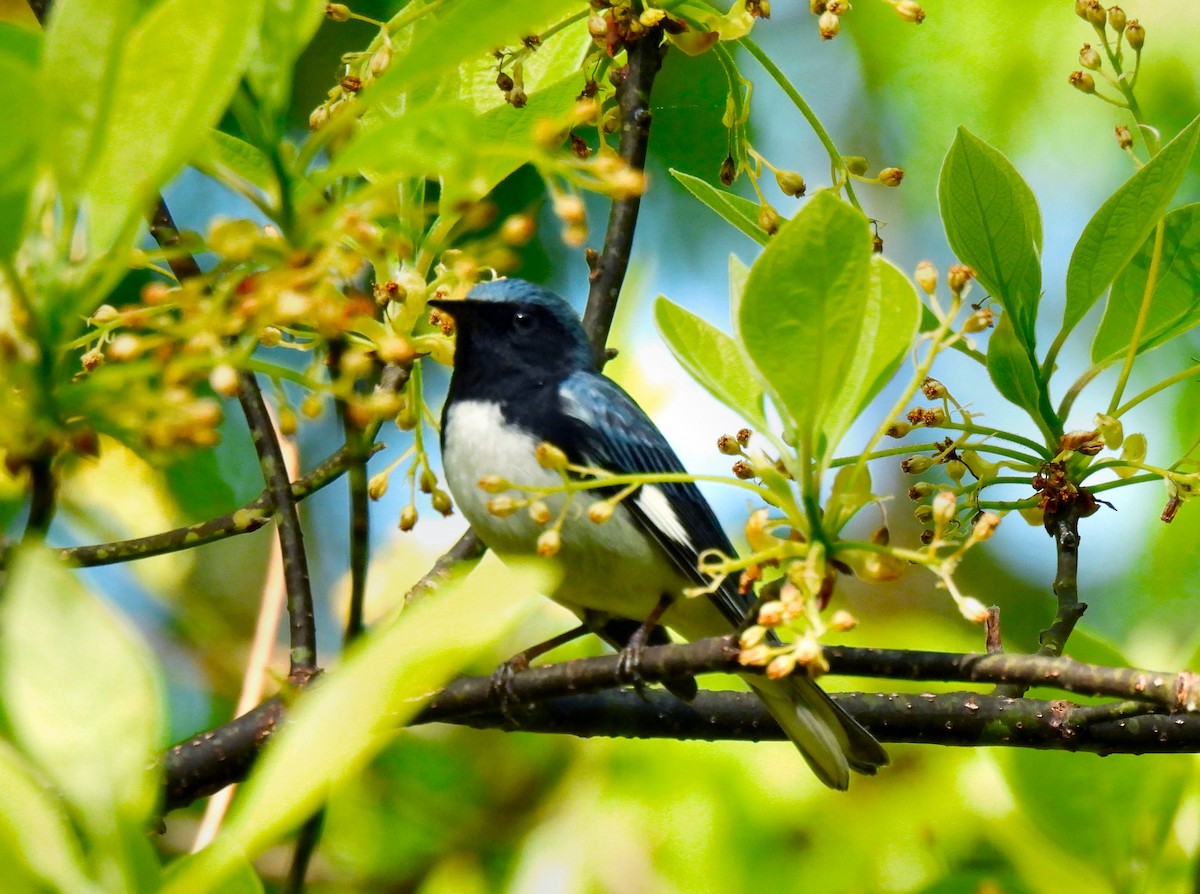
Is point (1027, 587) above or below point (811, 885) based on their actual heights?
below

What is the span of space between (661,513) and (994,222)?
1.23m

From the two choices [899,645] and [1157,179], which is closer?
[1157,179]

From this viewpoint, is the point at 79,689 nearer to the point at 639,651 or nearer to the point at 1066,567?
the point at 639,651

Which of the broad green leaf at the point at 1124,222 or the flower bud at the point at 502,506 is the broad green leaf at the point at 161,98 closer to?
the flower bud at the point at 502,506

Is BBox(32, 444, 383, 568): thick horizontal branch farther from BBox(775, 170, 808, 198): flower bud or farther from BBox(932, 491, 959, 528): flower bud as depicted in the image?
BBox(932, 491, 959, 528): flower bud

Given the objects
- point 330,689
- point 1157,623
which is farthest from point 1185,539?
point 330,689

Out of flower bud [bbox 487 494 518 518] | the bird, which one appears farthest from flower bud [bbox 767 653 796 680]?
the bird

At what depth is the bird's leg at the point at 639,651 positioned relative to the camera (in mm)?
1471

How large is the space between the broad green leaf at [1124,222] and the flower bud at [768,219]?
0.38 meters

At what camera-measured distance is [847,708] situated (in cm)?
214

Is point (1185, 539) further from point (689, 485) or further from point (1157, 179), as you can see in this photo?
point (1157, 179)

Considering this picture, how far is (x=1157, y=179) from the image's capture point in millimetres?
1566

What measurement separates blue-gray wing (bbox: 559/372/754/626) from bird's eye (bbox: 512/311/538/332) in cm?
17

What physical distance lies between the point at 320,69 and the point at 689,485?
2230 millimetres
